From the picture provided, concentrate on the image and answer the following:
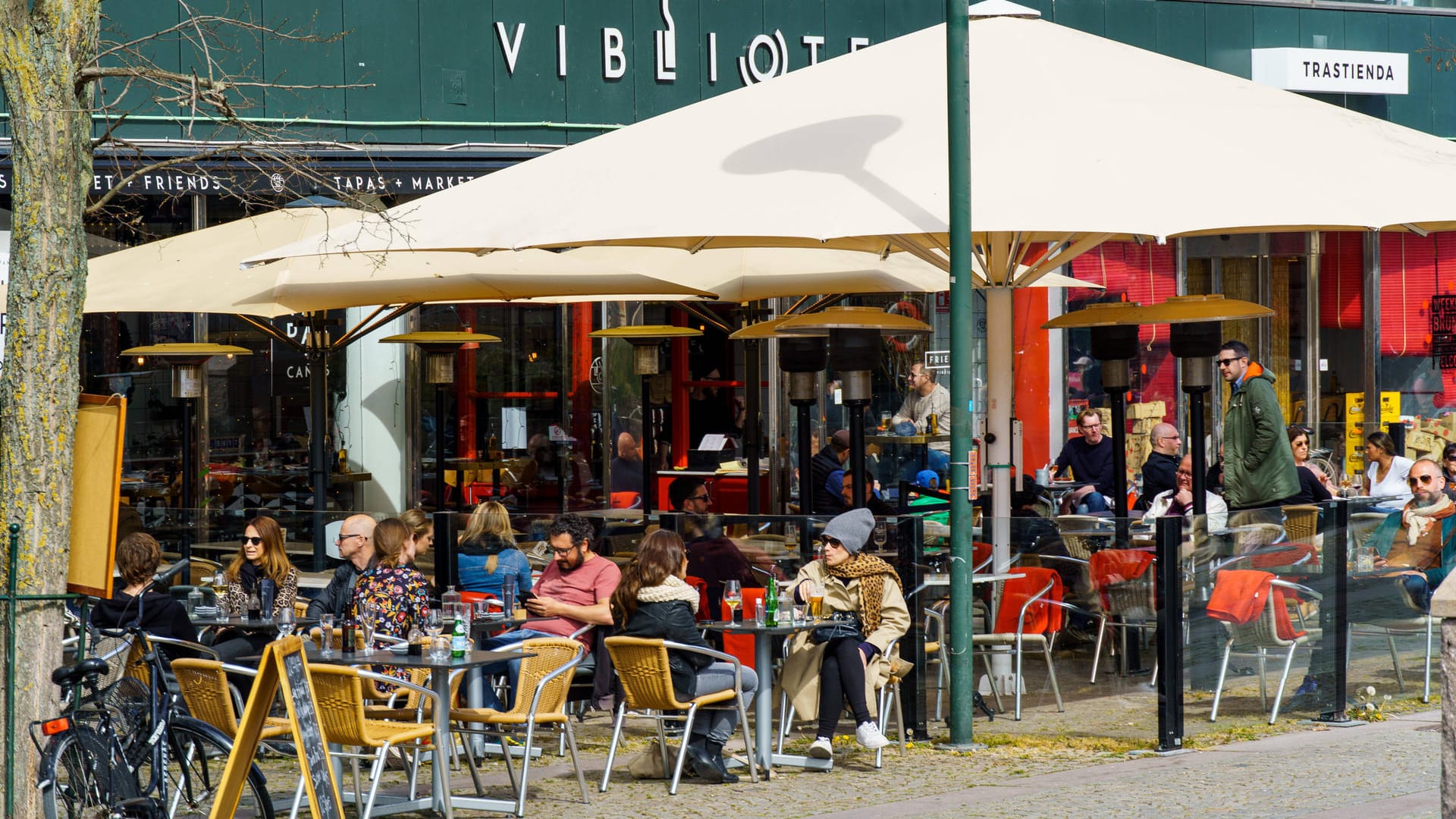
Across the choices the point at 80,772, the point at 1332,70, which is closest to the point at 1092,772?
the point at 80,772

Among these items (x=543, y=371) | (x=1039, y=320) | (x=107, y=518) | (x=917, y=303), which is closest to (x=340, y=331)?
(x=543, y=371)

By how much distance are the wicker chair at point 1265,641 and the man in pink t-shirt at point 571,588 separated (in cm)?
320

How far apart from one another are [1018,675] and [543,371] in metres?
9.33

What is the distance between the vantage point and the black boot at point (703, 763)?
329 inches

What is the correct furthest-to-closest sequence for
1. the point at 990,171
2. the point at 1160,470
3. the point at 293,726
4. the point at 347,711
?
the point at 1160,470 < the point at 990,171 < the point at 347,711 < the point at 293,726

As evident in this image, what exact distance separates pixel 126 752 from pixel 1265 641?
223 inches

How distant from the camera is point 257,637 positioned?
390 inches

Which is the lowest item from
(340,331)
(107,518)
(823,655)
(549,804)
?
(549,804)

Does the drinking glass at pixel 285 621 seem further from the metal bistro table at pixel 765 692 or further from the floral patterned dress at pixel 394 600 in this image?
the metal bistro table at pixel 765 692

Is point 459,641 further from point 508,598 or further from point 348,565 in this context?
point 348,565

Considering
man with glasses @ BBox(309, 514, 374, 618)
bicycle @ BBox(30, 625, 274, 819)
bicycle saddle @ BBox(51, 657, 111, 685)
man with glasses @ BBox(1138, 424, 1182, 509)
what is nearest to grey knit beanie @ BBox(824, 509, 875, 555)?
man with glasses @ BBox(309, 514, 374, 618)

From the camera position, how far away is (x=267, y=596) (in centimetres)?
958

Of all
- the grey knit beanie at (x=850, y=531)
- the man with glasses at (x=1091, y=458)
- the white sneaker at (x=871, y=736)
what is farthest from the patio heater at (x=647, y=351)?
the white sneaker at (x=871, y=736)

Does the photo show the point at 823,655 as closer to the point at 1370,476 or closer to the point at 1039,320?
the point at 1370,476
